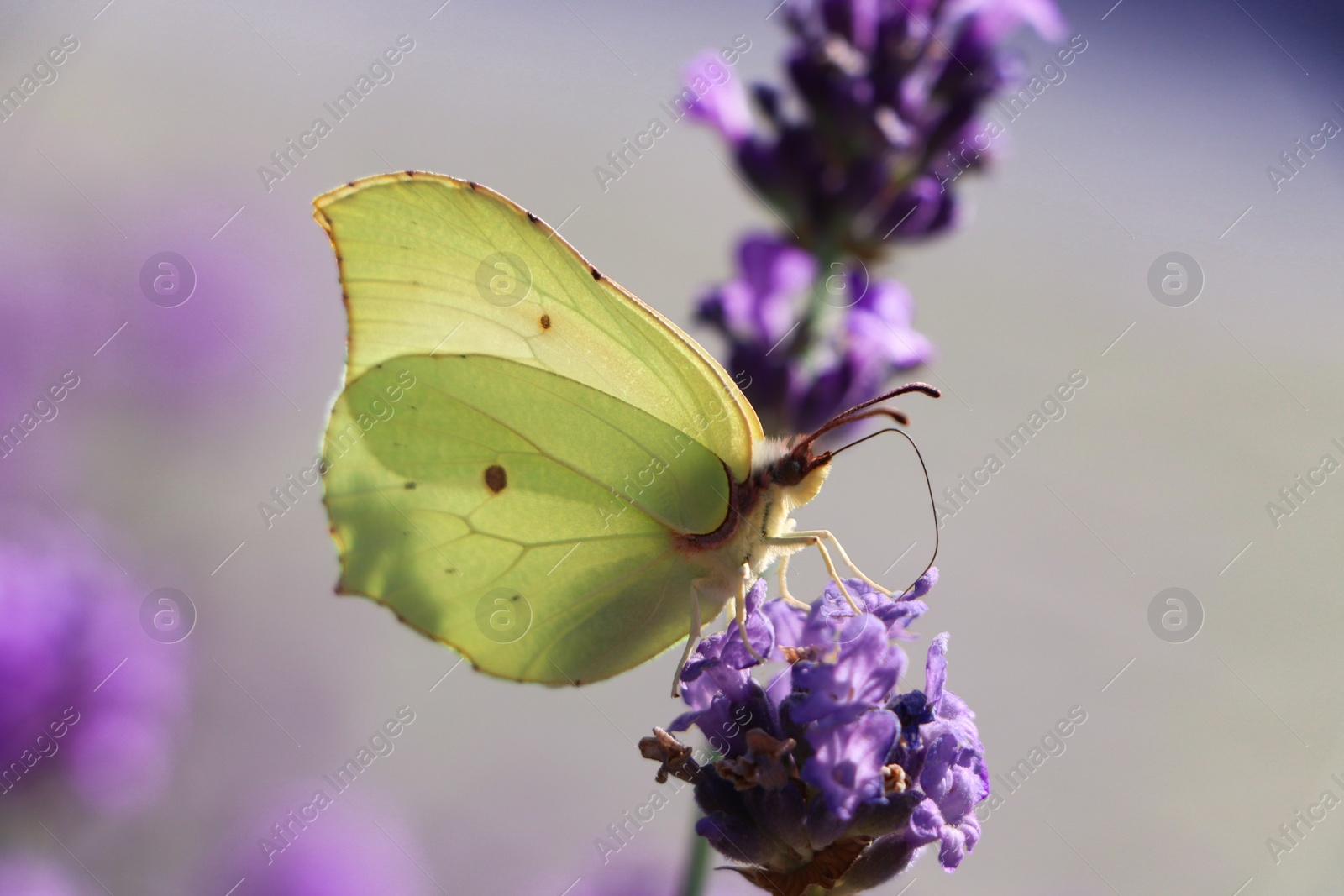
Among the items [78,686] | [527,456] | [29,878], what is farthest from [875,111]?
[29,878]

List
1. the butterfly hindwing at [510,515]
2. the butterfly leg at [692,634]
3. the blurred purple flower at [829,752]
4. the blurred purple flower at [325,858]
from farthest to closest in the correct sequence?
the blurred purple flower at [325,858], the butterfly hindwing at [510,515], the butterfly leg at [692,634], the blurred purple flower at [829,752]

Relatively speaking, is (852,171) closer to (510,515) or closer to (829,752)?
(510,515)

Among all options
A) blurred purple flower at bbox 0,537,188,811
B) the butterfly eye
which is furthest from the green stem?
blurred purple flower at bbox 0,537,188,811

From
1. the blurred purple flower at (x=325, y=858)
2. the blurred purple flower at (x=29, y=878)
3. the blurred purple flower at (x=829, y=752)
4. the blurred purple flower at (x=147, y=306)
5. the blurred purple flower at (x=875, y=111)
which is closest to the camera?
the blurred purple flower at (x=829, y=752)

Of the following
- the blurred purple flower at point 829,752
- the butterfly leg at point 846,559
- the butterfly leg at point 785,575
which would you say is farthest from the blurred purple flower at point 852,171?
the blurred purple flower at point 829,752

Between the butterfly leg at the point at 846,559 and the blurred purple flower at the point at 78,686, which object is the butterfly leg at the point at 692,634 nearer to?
the butterfly leg at the point at 846,559

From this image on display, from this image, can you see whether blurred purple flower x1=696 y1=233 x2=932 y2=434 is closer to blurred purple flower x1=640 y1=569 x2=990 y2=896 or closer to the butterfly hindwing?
the butterfly hindwing
